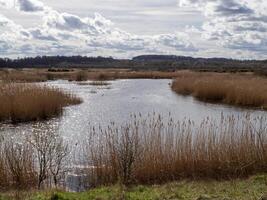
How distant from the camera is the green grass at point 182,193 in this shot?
7.98 metres

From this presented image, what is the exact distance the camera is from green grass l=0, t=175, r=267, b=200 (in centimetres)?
798

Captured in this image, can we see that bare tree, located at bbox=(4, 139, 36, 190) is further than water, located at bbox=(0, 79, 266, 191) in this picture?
No

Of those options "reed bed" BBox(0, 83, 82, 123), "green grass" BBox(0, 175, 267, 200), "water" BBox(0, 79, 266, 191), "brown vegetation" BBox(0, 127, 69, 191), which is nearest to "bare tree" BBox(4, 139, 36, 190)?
"brown vegetation" BBox(0, 127, 69, 191)

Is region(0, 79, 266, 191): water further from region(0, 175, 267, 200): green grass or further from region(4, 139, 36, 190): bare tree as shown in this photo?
region(0, 175, 267, 200): green grass

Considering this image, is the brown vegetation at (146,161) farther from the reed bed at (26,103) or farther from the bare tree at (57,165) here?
the reed bed at (26,103)

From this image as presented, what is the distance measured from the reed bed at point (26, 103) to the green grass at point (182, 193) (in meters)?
13.7

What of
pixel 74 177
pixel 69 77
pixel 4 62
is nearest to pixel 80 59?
pixel 4 62

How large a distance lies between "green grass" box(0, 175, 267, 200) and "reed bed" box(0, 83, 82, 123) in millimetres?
13719

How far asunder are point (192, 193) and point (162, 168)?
266cm

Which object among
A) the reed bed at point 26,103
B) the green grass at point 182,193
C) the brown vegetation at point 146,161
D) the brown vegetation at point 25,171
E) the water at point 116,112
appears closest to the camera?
the green grass at point 182,193

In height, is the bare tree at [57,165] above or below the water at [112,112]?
above

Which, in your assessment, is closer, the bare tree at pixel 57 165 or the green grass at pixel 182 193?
the green grass at pixel 182 193

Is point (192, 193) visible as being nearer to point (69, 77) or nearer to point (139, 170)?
point (139, 170)

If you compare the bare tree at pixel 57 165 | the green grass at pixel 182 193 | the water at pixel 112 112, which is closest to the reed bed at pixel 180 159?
the bare tree at pixel 57 165
